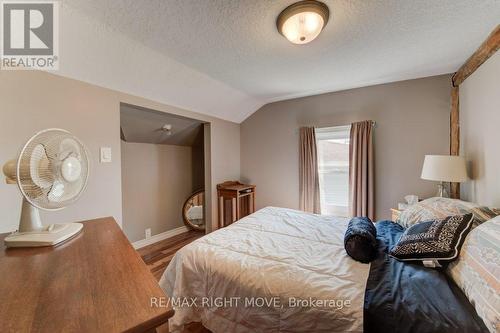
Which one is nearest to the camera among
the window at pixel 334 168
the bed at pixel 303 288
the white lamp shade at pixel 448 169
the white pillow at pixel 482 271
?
the white pillow at pixel 482 271

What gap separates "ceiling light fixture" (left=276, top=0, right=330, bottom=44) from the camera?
1312 mm

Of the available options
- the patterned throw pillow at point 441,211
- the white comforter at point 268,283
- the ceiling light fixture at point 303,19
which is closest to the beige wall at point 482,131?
the patterned throw pillow at point 441,211

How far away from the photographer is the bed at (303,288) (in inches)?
34.2

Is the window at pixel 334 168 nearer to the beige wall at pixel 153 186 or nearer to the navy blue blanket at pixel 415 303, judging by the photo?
the navy blue blanket at pixel 415 303

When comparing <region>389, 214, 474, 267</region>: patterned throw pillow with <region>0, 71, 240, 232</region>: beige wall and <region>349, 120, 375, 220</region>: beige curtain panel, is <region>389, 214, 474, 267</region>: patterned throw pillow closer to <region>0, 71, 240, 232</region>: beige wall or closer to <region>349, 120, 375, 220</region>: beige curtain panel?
<region>349, 120, 375, 220</region>: beige curtain panel

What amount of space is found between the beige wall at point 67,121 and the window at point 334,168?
234cm

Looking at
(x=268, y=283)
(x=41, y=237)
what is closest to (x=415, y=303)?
(x=268, y=283)

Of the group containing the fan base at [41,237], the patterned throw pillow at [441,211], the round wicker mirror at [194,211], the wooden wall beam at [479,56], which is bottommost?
the round wicker mirror at [194,211]

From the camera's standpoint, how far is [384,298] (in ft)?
3.04

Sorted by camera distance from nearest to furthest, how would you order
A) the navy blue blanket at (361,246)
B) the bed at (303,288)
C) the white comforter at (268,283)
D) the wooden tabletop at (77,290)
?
the wooden tabletop at (77,290) < the bed at (303,288) < the white comforter at (268,283) < the navy blue blanket at (361,246)

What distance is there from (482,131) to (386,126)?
95cm

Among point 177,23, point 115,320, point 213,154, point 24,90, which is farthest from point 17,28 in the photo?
point 213,154

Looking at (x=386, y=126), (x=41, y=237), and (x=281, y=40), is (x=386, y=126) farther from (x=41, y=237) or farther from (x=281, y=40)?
(x=41, y=237)

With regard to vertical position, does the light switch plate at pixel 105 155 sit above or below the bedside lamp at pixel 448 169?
above
